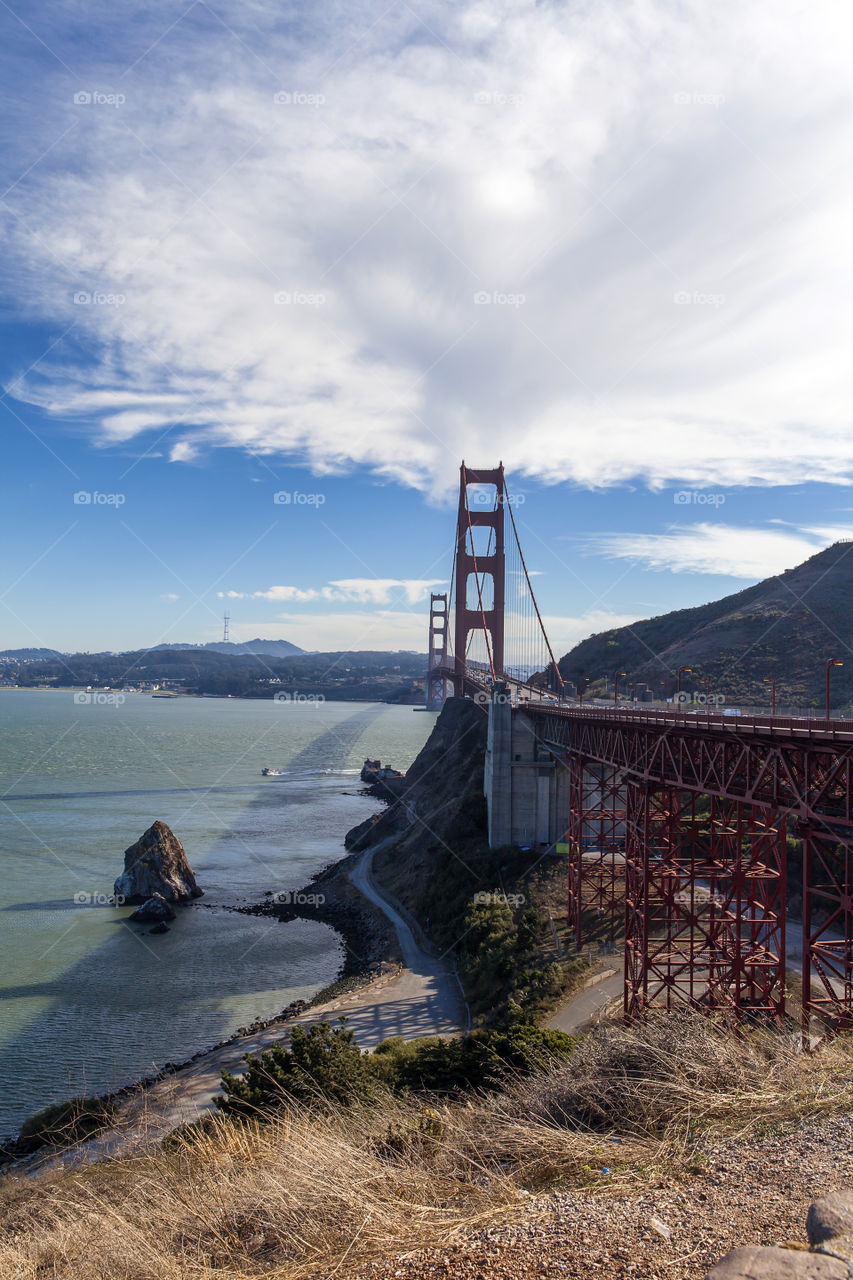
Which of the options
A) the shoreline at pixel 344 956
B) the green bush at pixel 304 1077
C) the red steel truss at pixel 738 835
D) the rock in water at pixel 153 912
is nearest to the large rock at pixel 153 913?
the rock in water at pixel 153 912

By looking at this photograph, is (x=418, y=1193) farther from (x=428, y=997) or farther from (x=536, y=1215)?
(x=428, y=997)

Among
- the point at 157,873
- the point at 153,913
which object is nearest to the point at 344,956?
the point at 153,913

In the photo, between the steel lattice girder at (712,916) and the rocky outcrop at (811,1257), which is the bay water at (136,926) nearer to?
the steel lattice girder at (712,916)

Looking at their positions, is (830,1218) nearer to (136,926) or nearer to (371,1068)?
(371,1068)

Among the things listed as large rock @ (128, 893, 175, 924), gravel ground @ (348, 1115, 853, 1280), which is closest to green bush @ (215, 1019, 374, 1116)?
gravel ground @ (348, 1115, 853, 1280)

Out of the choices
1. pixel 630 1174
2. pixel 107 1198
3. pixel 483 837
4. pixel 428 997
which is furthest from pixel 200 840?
pixel 630 1174

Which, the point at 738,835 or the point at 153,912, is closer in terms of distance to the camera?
the point at 738,835
